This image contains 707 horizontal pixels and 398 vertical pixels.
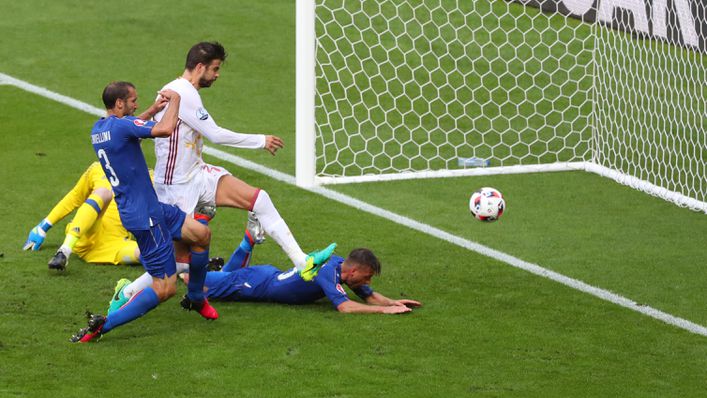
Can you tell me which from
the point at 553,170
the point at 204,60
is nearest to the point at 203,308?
the point at 204,60

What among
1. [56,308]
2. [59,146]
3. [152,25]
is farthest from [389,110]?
[56,308]

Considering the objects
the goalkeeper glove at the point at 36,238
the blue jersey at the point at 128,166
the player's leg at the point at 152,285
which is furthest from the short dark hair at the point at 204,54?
the goalkeeper glove at the point at 36,238

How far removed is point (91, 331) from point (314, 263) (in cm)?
146

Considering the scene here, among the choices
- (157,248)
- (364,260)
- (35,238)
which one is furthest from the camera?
(35,238)

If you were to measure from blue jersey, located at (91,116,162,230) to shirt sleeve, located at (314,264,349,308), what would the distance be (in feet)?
3.80

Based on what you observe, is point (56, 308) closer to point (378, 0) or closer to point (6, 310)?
point (6, 310)

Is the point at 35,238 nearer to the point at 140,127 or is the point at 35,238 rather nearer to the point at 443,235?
the point at 140,127

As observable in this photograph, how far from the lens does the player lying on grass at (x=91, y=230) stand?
A: 31.3 feet

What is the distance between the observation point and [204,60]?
340 inches

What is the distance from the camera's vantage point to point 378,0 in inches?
566

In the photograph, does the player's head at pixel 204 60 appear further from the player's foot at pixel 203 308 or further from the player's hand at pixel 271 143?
the player's foot at pixel 203 308

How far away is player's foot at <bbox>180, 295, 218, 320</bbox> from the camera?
8.31m

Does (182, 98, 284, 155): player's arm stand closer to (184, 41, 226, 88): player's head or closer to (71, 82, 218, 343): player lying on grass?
(184, 41, 226, 88): player's head

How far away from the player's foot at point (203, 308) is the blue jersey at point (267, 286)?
1.22 ft
